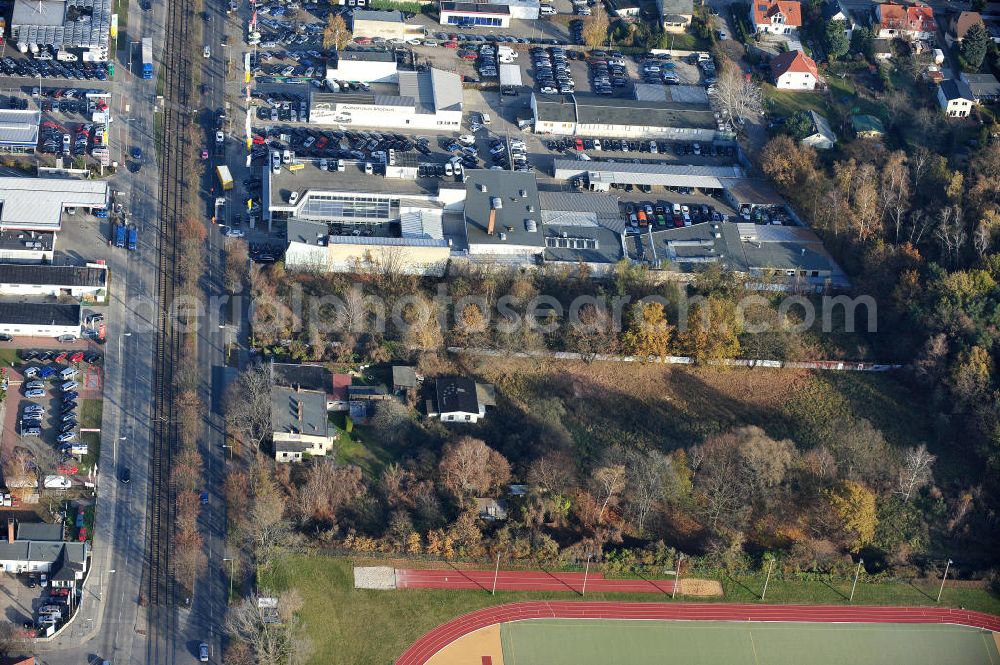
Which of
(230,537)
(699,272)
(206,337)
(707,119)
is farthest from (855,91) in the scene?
(230,537)

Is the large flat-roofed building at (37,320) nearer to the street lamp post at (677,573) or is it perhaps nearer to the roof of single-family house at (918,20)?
the street lamp post at (677,573)

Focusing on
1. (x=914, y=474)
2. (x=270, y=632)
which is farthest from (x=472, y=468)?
(x=914, y=474)

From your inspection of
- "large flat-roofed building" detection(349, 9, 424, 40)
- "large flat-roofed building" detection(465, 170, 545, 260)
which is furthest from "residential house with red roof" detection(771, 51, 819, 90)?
"large flat-roofed building" detection(349, 9, 424, 40)

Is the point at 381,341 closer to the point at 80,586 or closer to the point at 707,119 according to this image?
the point at 80,586

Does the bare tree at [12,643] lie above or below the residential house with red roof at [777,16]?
below

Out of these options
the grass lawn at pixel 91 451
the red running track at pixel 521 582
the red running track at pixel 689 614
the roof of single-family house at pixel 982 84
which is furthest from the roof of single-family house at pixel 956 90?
the grass lawn at pixel 91 451

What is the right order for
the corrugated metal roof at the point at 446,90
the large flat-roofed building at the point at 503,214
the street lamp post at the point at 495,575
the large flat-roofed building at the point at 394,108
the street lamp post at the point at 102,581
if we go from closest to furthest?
the street lamp post at the point at 102,581
the street lamp post at the point at 495,575
the large flat-roofed building at the point at 503,214
the large flat-roofed building at the point at 394,108
the corrugated metal roof at the point at 446,90

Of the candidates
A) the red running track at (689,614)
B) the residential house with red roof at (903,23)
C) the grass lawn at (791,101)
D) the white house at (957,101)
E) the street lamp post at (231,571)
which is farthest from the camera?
the residential house with red roof at (903,23)
